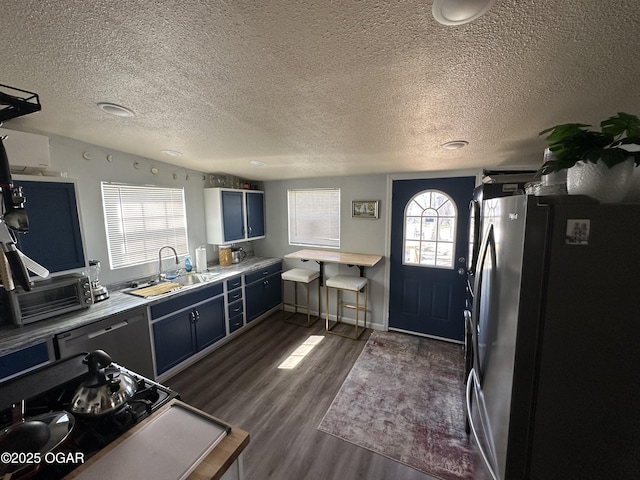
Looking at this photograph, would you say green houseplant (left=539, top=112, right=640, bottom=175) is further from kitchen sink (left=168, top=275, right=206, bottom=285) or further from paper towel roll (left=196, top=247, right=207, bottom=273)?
paper towel roll (left=196, top=247, right=207, bottom=273)

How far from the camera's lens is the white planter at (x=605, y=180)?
2.35 ft

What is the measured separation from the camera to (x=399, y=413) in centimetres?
213

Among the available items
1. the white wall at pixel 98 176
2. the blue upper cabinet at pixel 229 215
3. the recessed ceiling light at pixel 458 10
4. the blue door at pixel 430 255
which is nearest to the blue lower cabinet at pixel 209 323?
the white wall at pixel 98 176

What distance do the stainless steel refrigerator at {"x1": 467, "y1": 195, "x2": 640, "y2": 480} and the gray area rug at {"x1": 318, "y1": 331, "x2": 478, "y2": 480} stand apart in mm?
981

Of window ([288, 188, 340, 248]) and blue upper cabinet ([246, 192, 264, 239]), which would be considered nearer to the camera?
window ([288, 188, 340, 248])

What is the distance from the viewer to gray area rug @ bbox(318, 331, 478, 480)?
1763mm

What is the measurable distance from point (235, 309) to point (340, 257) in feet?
4.95

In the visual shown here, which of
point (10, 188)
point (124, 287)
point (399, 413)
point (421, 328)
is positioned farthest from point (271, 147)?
point (421, 328)

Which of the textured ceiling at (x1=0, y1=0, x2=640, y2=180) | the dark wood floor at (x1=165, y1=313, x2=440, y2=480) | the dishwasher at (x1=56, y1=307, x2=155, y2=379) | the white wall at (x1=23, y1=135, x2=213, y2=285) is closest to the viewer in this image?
the textured ceiling at (x1=0, y1=0, x2=640, y2=180)

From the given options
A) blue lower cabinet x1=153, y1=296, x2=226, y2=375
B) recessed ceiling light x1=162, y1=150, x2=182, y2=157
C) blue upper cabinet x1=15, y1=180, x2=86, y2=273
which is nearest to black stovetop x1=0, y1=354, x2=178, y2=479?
blue upper cabinet x1=15, y1=180, x2=86, y2=273

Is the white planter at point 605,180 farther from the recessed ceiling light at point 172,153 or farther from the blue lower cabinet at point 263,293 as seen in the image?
the blue lower cabinet at point 263,293

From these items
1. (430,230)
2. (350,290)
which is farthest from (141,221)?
(430,230)

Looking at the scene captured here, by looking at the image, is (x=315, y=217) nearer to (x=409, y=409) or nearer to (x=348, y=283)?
(x=348, y=283)

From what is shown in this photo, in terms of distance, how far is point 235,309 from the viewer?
3250 mm
